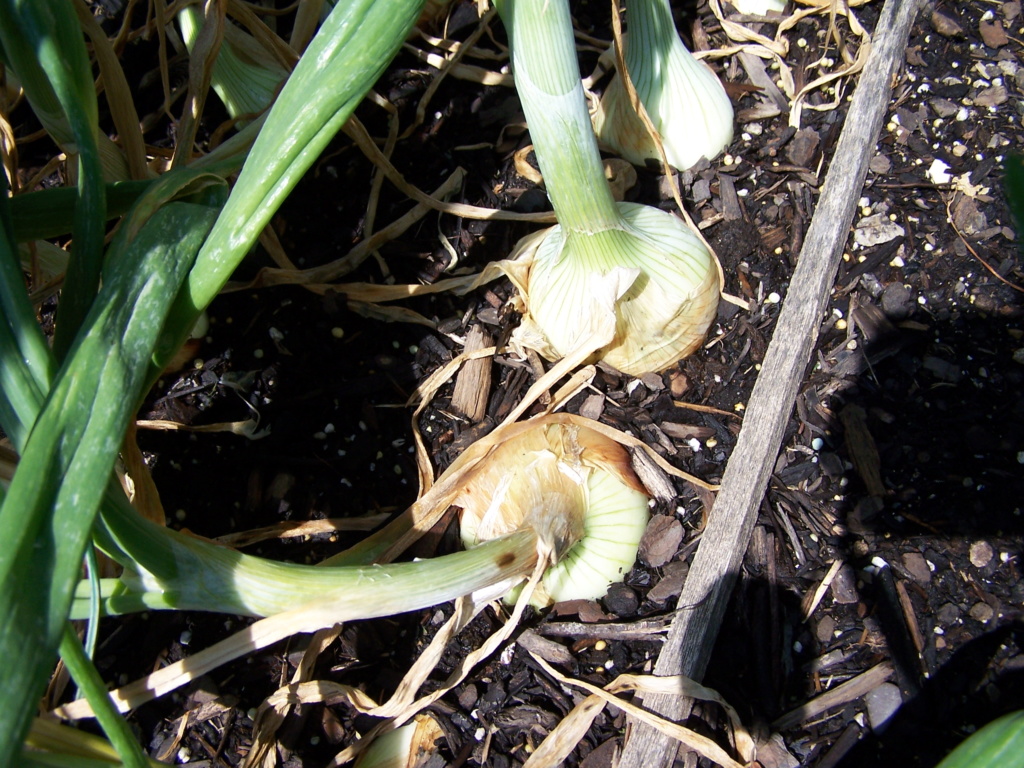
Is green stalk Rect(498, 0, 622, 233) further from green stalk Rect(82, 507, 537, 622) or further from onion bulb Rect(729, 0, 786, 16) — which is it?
onion bulb Rect(729, 0, 786, 16)

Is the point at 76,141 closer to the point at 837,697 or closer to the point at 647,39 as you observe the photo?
the point at 647,39

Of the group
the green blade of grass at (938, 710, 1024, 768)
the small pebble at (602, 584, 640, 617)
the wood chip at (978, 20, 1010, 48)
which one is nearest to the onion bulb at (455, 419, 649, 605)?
the small pebble at (602, 584, 640, 617)

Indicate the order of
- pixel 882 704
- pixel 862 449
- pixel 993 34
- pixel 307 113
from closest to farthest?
pixel 307 113
pixel 882 704
pixel 862 449
pixel 993 34

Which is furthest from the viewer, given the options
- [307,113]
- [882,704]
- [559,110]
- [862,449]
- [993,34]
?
[993,34]

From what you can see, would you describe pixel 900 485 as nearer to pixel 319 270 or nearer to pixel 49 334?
pixel 319 270

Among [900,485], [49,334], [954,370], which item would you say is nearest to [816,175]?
[954,370]

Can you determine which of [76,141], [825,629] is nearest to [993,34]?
[825,629]
